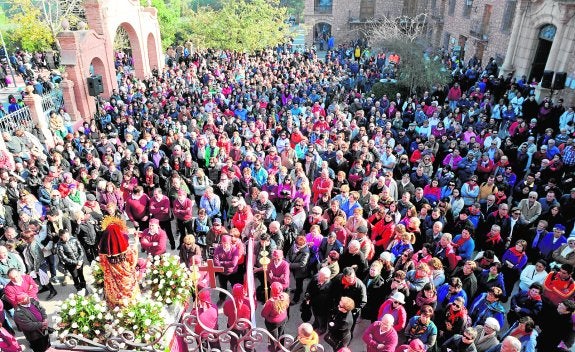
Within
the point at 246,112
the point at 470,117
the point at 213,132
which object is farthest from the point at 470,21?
the point at 213,132

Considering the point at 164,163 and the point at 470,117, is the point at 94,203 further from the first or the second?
the point at 470,117

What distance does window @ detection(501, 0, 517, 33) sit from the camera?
68.6 feet

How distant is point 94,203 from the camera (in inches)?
319

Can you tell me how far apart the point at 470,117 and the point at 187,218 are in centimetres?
937

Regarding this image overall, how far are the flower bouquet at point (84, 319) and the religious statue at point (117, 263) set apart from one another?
26 centimetres

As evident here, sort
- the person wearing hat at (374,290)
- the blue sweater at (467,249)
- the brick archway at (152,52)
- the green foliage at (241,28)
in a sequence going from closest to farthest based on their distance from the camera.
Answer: the person wearing hat at (374,290), the blue sweater at (467,249), the brick archway at (152,52), the green foliage at (241,28)

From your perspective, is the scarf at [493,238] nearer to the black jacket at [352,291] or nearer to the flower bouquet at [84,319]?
the black jacket at [352,291]

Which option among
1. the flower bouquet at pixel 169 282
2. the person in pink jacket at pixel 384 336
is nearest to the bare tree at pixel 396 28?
the person in pink jacket at pixel 384 336

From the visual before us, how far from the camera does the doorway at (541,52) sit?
58.2 feet

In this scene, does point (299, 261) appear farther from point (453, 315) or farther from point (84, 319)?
point (84, 319)

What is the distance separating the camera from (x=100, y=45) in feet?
57.5

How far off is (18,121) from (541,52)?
20957 mm

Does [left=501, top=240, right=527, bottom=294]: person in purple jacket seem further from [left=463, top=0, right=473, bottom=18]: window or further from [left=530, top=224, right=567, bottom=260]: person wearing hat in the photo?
[left=463, top=0, right=473, bottom=18]: window

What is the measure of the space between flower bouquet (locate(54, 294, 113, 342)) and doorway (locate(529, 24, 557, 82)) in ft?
65.1
